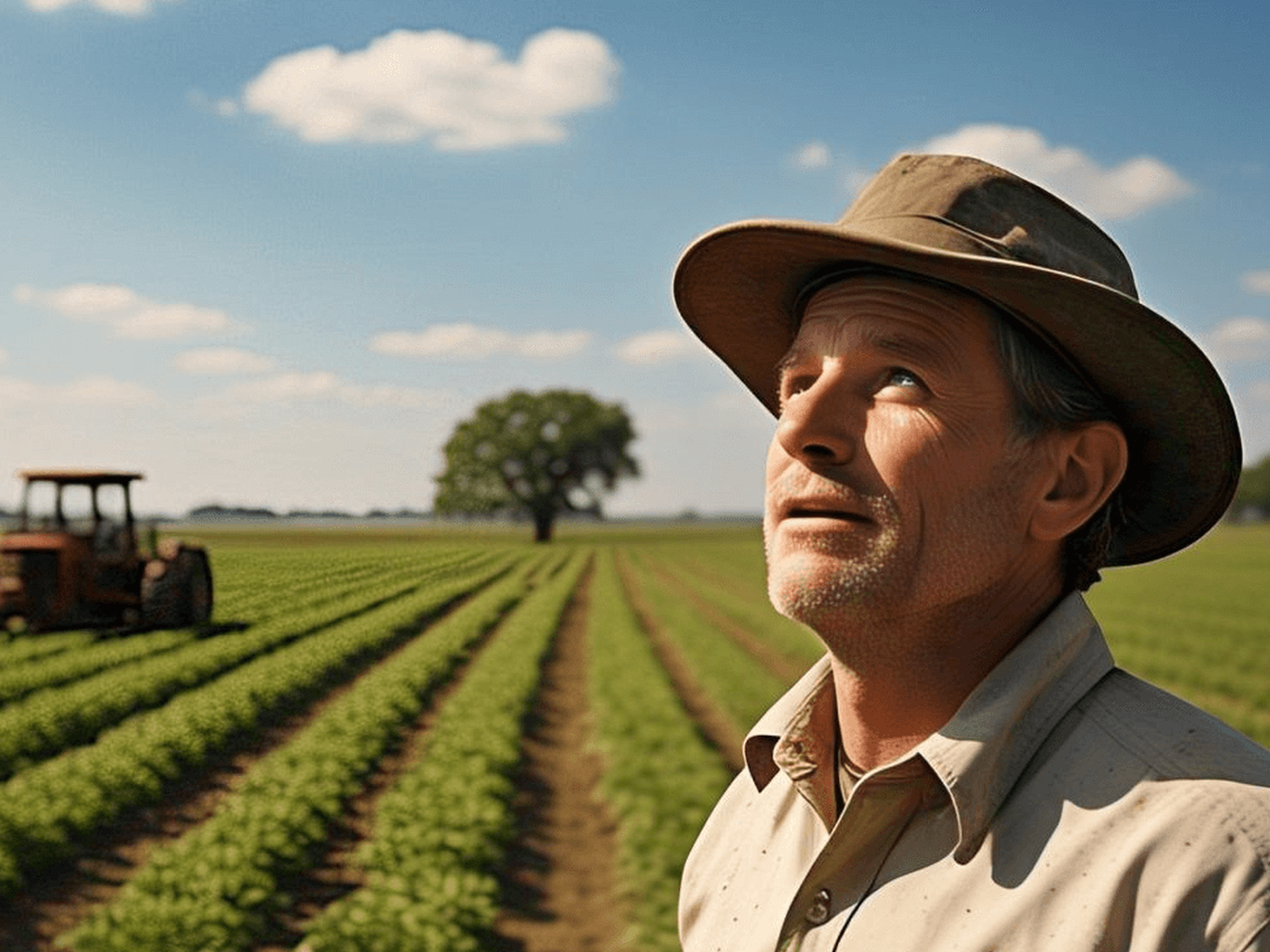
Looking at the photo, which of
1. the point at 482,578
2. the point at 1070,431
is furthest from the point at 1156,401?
the point at 482,578

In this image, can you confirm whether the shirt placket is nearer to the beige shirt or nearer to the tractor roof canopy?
the beige shirt

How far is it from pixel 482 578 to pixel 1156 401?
32841 mm

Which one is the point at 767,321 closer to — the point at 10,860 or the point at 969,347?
the point at 969,347

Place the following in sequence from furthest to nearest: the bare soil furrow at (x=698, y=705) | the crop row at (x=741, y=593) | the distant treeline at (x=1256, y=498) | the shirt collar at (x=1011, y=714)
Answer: the distant treeline at (x=1256, y=498) → the crop row at (x=741, y=593) → the bare soil furrow at (x=698, y=705) → the shirt collar at (x=1011, y=714)

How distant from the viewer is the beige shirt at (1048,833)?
49.3 inches

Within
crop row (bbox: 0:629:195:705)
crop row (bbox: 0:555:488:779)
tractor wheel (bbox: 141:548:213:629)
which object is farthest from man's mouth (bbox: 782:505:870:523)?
crop row (bbox: 0:629:195:705)

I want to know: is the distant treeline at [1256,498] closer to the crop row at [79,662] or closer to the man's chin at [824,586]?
the crop row at [79,662]

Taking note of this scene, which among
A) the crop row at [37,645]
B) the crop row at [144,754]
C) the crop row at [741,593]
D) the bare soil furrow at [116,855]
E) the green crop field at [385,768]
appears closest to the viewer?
the green crop field at [385,768]

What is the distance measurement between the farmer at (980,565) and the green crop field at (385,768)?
4.93 m

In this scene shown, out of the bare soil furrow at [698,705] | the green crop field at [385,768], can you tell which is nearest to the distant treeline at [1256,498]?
the green crop field at [385,768]

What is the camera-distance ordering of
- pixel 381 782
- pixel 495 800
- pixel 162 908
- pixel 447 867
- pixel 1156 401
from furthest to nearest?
pixel 381 782 → pixel 495 800 → pixel 447 867 → pixel 162 908 → pixel 1156 401

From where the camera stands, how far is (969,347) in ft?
4.98

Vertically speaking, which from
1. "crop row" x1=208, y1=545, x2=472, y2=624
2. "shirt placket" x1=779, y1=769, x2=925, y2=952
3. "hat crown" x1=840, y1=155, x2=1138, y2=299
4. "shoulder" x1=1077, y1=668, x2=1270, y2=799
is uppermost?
"hat crown" x1=840, y1=155, x2=1138, y2=299

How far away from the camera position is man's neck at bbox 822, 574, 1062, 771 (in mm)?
1500
